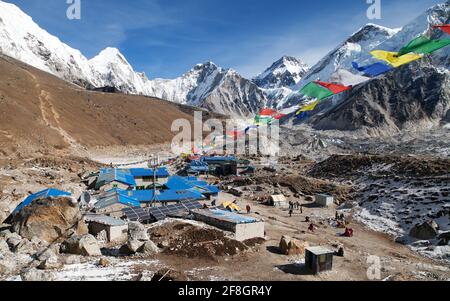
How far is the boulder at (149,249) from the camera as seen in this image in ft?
53.6

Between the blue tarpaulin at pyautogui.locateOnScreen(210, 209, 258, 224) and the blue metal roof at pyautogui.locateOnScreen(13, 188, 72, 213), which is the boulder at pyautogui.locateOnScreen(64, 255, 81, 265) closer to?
the blue metal roof at pyautogui.locateOnScreen(13, 188, 72, 213)

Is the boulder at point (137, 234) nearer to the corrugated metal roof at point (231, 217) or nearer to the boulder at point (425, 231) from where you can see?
the corrugated metal roof at point (231, 217)

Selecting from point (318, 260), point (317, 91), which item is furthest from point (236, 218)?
point (317, 91)

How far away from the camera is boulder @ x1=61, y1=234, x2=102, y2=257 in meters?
16.0

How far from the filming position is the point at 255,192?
40.5 metres

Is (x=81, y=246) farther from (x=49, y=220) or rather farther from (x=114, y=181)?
(x=114, y=181)

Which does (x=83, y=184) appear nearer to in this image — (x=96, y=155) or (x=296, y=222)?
(x=296, y=222)

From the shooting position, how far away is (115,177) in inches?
1312

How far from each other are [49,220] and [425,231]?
871 inches

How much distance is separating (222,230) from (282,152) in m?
63.7

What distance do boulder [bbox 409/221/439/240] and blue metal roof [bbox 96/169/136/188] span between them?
22767mm

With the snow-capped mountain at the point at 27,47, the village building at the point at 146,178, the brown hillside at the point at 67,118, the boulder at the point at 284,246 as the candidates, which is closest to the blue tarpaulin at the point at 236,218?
the boulder at the point at 284,246

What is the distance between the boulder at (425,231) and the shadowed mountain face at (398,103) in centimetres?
11998

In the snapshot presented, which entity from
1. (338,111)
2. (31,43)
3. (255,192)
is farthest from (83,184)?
(31,43)
